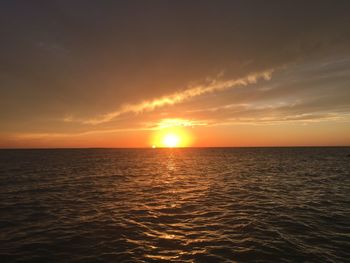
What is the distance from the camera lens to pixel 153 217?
57.7 ft

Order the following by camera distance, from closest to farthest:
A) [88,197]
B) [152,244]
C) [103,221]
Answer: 1. [152,244]
2. [103,221]
3. [88,197]

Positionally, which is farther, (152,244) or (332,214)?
(332,214)

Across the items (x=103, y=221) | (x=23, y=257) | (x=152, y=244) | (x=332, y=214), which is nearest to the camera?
(x=23, y=257)

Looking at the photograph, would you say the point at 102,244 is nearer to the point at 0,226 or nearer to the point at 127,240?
the point at 127,240

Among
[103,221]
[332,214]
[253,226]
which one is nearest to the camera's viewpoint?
[253,226]

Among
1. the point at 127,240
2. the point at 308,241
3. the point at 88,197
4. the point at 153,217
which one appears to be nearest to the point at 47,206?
the point at 88,197

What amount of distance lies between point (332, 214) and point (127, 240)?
49.8ft

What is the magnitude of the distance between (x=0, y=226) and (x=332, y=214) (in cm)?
2327

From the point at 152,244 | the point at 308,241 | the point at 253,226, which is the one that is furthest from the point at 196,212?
the point at 308,241

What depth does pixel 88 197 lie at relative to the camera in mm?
24938

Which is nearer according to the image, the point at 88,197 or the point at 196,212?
the point at 196,212

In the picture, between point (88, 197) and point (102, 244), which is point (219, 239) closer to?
point (102, 244)

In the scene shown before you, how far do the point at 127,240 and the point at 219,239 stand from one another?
5028mm

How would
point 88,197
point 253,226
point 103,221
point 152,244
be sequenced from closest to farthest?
point 152,244 < point 253,226 < point 103,221 < point 88,197
